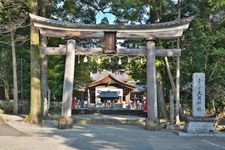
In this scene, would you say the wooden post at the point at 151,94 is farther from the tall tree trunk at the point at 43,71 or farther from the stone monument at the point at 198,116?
the tall tree trunk at the point at 43,71

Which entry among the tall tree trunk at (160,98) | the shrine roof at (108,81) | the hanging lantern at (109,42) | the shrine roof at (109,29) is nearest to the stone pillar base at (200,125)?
the shrine roof at (109,29)

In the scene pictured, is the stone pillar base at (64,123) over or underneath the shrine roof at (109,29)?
underneath

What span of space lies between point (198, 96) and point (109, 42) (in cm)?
532

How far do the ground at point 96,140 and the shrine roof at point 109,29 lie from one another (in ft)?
17.2

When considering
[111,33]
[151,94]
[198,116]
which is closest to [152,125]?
[151,94]

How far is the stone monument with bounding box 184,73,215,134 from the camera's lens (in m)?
18.9

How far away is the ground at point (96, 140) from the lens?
13.8m

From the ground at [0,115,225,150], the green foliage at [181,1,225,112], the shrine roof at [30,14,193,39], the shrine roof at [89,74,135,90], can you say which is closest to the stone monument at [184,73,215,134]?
the ground at [0,115,225,150]

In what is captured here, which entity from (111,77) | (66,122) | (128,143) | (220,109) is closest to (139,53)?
(66,122)

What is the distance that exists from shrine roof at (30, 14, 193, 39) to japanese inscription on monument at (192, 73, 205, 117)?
3255 millimetres

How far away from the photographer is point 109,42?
2134 cm

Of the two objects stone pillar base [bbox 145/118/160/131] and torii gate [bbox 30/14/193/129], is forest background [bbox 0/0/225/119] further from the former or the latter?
stone pillar base [bbox 145/118/160/131]

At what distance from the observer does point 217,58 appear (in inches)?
975

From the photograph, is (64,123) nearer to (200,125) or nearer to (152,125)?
(152,125)
